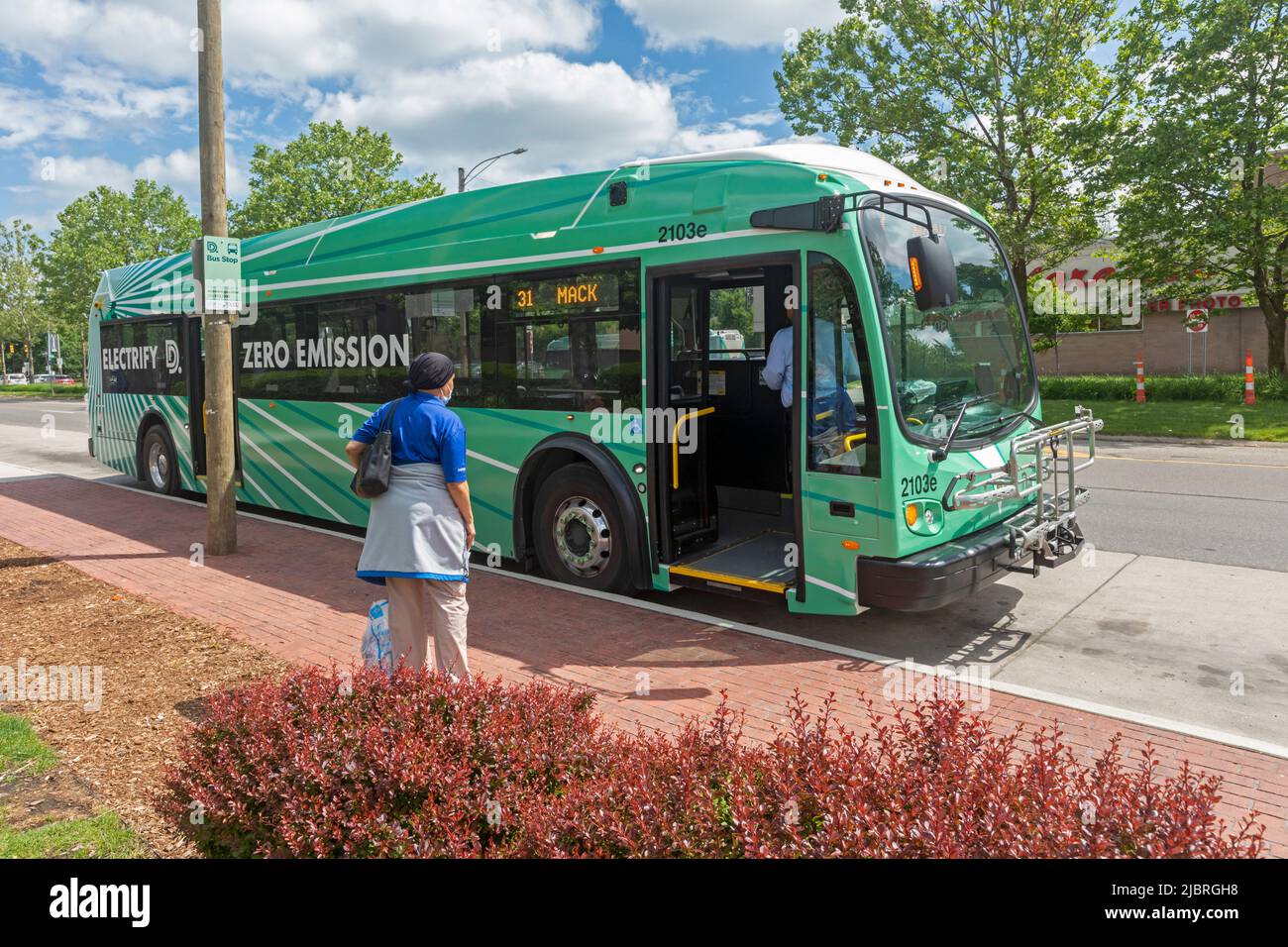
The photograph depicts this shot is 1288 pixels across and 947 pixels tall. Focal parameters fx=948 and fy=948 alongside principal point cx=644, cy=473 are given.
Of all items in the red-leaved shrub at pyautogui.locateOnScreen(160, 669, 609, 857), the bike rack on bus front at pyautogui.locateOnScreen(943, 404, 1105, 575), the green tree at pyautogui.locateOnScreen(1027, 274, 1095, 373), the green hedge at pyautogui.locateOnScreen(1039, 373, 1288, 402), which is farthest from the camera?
the green tree at pyautogui.locateOnScreen(1027, 274, 1095, 373)

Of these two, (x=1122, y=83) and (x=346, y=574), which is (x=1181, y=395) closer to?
(x=1122, y=83)

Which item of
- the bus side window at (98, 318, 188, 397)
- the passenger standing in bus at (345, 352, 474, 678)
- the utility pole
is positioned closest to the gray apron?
the passenger standing in bus at (345, 352, 474, 678)

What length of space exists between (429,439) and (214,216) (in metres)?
5.65

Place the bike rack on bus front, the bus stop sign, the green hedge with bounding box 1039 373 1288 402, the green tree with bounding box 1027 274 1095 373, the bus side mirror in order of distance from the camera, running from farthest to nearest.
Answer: the green tree with bounding box 1027 274 1095 373, the green hedge with bounding box 1039 373 1288 402, the bus stop sign, the bike rack on bus front, the bus side mirror

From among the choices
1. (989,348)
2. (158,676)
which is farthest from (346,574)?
(989,348)

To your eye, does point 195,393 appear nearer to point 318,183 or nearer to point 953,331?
point 953,331

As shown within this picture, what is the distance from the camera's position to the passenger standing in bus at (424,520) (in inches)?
196

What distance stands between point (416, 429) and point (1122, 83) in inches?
892

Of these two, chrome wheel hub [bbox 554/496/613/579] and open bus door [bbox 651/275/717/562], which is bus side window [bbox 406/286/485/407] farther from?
open bus door [bbox 651/275/717/562]

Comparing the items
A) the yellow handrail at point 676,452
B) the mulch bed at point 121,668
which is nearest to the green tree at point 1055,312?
the yellow handrail at point 676,452

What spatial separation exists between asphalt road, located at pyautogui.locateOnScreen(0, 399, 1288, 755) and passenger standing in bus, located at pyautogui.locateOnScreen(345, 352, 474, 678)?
2658mm

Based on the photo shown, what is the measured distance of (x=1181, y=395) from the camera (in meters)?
23.9

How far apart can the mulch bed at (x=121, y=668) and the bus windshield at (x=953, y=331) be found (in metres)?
4.53

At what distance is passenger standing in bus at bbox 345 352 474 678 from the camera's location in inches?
196
